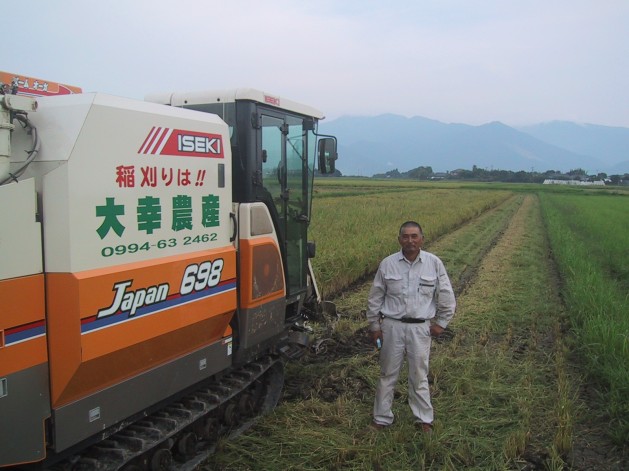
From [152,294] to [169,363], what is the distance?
1.79 feet

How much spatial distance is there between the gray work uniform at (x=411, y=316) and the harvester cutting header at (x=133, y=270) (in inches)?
36.1

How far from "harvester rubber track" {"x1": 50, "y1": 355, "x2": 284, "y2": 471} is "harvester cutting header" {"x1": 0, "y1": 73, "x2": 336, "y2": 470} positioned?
0.01 m

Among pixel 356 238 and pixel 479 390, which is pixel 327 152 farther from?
pixel 356 238

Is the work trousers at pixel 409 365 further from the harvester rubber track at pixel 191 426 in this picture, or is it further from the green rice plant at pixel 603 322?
the green rice plant at pixel 603 322

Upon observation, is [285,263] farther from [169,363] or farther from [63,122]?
[63,122]

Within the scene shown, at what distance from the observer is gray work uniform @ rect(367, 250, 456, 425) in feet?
14.1

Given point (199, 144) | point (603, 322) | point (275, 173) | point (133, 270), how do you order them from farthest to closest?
point (603, 322) → point (275, 173) → point (199, 144) → point (133, 270)

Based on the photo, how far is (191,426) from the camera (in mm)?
3914

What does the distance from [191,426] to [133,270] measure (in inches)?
61.4

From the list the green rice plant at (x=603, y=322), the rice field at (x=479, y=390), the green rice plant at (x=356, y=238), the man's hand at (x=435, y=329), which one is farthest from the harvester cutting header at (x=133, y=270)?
the green rice plant at (x=356, y=238)

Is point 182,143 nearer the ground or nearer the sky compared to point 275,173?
nearer the sky

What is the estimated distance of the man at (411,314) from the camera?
4.29 metres

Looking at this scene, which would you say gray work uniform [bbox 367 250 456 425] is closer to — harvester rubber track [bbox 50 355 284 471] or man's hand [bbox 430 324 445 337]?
man's hand [bbox 430 324 445 337]

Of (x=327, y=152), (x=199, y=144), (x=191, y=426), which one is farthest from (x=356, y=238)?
(x=199, y=144)
